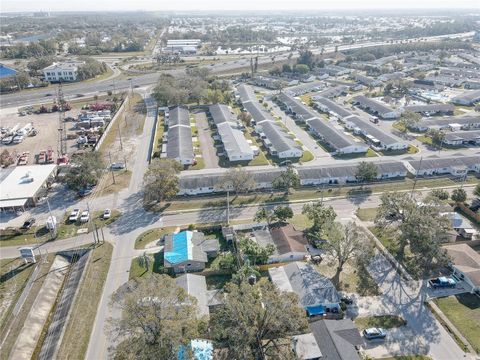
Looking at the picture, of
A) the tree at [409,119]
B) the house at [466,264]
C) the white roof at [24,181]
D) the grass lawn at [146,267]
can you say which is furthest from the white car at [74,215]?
the tree at [409,119]

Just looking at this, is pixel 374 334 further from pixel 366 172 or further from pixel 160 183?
pixel 160 183

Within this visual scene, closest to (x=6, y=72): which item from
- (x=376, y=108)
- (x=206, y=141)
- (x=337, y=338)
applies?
(x=206, y=141)

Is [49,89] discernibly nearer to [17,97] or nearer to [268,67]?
[17,97]

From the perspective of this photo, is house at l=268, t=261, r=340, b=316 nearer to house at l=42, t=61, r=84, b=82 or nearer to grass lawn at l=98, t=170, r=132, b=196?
grass lawn at l=98, t=170, r=132, b=196

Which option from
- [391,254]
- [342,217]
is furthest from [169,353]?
[342,217]

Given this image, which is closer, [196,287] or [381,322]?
[381,322]

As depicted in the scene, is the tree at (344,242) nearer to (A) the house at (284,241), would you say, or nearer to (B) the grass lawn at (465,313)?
(A) the house at (284,241)

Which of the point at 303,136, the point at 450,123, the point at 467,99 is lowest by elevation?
the point at 303,136
